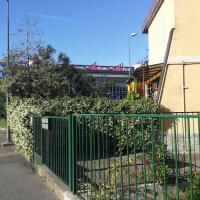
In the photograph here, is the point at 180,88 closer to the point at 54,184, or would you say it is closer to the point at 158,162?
the point at 54,184

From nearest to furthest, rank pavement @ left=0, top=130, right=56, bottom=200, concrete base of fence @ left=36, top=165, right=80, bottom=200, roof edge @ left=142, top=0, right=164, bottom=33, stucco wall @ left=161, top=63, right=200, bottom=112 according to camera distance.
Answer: concrete base of fence @ left=36, top=165, right=80, bottom=200 → pavement @ left=0, top=130, right=56, bottom=200 → stucco wall @ left=161, top=63, right=200, bottom=112 → roof edge @ left=142, top=0, right=164, bottom=33

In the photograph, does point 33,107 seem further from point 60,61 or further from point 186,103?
point 60,61

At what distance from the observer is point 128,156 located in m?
5.87

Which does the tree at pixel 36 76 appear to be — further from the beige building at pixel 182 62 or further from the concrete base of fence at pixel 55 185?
the concrete base of fence at pixel 55 185

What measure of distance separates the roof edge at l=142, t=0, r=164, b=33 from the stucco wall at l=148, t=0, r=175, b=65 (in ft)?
0.75

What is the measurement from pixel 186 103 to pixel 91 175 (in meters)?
9.97

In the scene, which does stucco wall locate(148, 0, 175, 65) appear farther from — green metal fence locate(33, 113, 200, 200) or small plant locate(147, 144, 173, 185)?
small plant locate(147, 144, 173, 185)

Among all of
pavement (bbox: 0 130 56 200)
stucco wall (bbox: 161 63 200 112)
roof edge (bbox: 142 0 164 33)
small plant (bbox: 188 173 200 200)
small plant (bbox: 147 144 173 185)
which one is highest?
roof edge (bbox: 142 0 164 33)

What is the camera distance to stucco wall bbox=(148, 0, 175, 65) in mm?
18172

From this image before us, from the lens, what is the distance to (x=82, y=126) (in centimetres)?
721

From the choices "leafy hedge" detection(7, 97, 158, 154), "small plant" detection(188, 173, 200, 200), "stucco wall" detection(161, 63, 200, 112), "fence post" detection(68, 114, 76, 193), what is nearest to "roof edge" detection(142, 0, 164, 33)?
"stucco wall" detection(161, 63, 200, 112)

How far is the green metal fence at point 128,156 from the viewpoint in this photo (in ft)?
16.6

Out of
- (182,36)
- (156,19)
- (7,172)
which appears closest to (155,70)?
(182,36)

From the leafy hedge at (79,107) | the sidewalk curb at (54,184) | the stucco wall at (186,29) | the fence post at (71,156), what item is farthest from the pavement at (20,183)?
the stucco wall at (186,29)
